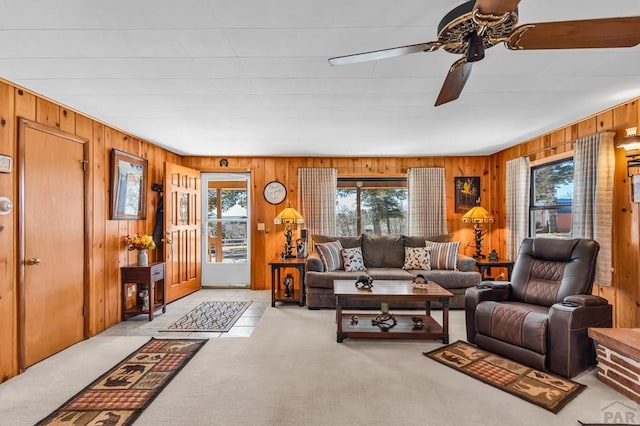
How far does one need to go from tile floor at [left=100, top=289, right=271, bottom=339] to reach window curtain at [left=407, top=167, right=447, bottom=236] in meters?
2.81

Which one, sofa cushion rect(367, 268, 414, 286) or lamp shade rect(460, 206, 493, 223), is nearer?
sofa cushion rect(367, 268, 414, 286)

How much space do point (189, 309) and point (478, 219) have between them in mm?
4447

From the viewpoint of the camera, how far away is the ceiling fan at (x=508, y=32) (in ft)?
4.63

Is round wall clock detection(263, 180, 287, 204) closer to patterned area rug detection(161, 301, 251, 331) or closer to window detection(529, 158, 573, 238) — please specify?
patterned area rug detection(161, 301, 251, 331)

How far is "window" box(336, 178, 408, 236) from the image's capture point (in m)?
5.82

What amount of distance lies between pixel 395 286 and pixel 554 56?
2477 mm

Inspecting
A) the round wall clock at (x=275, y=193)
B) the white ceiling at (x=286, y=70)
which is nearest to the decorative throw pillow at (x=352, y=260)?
the round wall clock at (x=275, y=193)

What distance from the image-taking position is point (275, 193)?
5.69 m

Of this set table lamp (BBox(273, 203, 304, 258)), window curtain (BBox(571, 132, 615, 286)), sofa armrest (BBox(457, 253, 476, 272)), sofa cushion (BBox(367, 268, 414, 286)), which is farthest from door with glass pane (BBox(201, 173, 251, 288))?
window curtain (BBox(571, 132, 615, 286))

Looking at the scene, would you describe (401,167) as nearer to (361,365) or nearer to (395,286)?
(395,286)

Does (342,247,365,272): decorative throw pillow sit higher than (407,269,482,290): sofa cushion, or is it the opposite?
(342,247,365,272): decorative throw pillow

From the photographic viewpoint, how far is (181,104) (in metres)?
3.05

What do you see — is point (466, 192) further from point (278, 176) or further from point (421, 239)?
point (278, 176)

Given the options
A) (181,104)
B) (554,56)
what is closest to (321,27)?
(554,56)
